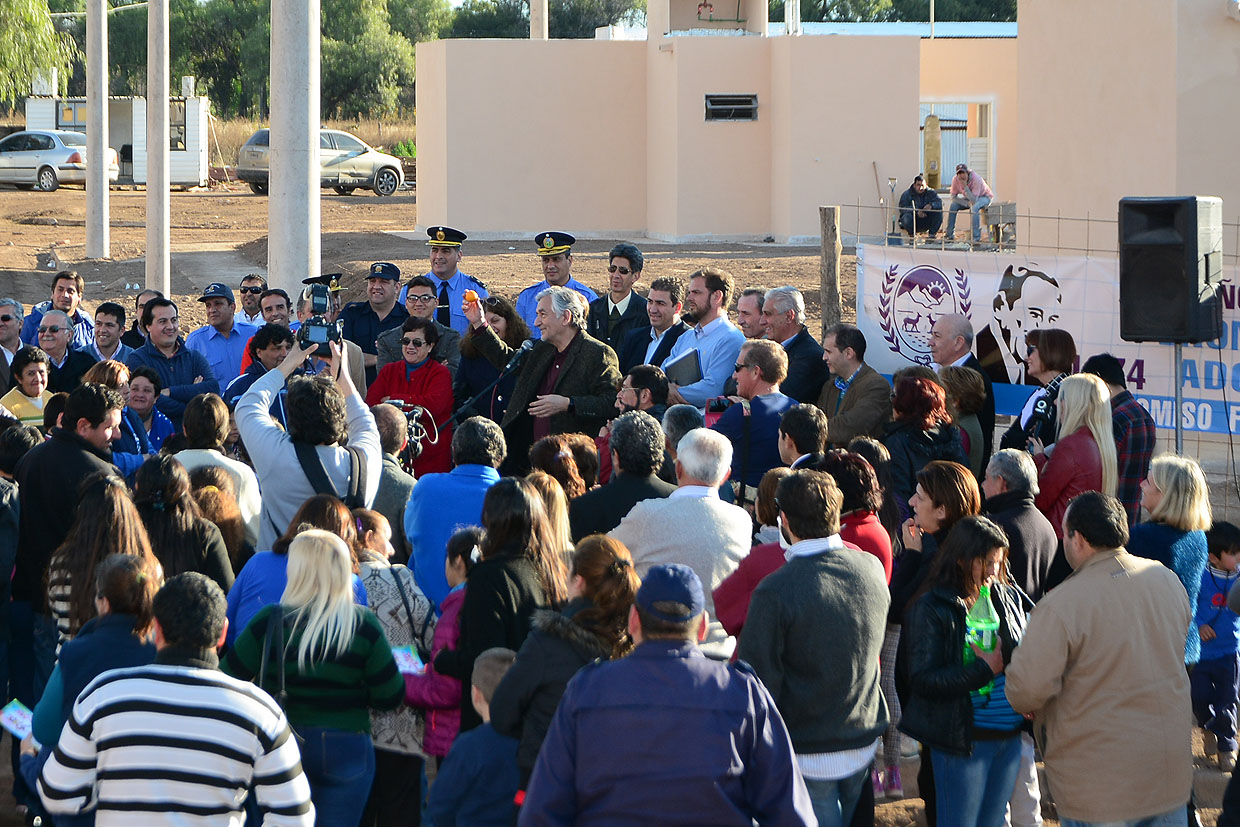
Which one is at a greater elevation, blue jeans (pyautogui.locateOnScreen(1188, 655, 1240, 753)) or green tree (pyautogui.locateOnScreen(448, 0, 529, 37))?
green tree (pyautogui.locateOnScreen(448, 0, 529, 37))

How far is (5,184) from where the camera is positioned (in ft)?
125

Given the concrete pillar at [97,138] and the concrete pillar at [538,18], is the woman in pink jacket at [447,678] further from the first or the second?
the concrete pillar at [538,18]

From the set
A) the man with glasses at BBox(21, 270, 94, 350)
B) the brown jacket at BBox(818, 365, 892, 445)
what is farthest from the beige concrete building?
the brown jacket at BBox(818, 365, 892, 445)

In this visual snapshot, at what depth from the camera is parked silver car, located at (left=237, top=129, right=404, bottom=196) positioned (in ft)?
118

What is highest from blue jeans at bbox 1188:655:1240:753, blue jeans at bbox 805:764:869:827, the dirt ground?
the dirt ground

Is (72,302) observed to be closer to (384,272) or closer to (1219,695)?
(384,272)

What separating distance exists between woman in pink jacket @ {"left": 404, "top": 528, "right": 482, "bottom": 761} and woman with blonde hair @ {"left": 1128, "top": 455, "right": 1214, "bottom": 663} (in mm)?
2734

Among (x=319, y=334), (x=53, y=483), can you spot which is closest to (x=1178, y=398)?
(x=319, y=334)

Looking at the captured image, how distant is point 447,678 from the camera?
15.3 feet

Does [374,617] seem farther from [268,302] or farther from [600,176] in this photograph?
[600,176]

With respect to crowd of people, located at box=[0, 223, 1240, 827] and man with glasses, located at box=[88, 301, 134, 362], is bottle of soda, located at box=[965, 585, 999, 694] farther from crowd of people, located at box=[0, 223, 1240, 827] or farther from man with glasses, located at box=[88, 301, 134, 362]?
man with glasses, located at box=[88, 301, 134, 362]

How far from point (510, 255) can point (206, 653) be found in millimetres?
20036

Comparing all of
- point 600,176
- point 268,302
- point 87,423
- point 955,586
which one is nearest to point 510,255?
point 600,176

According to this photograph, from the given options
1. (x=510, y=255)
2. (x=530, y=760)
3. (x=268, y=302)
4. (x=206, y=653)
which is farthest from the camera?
(x=510, y=255)
